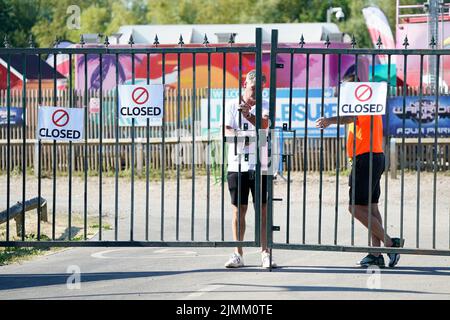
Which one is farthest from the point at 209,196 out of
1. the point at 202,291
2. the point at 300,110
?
the point at 300,110

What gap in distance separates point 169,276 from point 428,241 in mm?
4183

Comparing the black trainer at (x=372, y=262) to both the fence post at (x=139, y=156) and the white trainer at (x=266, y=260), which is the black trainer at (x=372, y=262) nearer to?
the white trainer at (x=266, y=260)

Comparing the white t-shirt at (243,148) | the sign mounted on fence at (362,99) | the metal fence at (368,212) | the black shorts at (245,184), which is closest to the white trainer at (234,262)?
the metal fence at (368,212)

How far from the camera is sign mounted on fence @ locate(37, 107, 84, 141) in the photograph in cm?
996

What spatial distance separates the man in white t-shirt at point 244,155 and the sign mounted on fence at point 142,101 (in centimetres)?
74

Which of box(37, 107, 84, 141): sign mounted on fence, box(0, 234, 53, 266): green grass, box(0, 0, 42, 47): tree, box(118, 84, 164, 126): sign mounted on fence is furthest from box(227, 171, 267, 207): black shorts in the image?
box(0, 0, 42, 47): tree

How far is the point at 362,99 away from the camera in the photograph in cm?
956

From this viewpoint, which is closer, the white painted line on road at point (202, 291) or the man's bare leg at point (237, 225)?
the white painted line on road at point (202, 291)

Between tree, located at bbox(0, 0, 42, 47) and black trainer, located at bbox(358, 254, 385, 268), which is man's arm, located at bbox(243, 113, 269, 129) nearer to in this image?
black trainer, located at bbox(358, 254, 385, 268)

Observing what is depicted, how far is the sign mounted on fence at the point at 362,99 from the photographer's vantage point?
9531 millimetres

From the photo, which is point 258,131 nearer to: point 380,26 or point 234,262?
point 234,262

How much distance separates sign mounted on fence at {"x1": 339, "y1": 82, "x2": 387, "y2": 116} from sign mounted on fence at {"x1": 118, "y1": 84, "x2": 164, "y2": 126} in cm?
185
